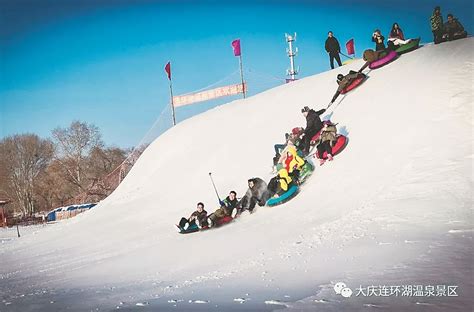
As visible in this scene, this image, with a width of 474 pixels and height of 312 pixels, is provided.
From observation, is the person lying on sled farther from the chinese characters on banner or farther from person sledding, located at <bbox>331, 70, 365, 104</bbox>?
the chinese characters on banner

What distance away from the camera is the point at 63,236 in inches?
371

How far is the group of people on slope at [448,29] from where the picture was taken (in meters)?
8.62

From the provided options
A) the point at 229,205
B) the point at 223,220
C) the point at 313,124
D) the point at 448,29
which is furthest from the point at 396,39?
the point at 223,220

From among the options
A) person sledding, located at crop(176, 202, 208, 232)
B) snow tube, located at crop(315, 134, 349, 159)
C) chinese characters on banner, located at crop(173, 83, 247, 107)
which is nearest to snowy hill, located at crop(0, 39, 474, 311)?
snow tube, located at crop(315, 134, 349, 159)

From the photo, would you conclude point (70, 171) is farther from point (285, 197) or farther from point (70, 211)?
point (285, 197)

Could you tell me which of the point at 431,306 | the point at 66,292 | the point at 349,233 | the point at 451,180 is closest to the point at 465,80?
the point at 451,180

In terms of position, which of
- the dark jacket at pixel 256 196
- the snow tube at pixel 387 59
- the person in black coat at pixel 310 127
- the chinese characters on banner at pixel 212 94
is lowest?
the dark jacket at pixel 256 196

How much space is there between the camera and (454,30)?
8.89 m

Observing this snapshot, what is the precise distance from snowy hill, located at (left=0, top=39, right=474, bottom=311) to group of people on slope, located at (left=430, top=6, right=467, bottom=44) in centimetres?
38

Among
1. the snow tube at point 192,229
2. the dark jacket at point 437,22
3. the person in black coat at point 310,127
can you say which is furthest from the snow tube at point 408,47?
the snow tube at point 192,229

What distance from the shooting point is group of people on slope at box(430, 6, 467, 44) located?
28.3ft

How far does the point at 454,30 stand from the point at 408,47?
3.40ft

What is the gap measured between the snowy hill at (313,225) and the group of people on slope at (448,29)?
377mm

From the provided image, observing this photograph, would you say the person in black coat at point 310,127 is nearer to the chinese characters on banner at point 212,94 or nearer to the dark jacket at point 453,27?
the dark jacket at point 453,27
